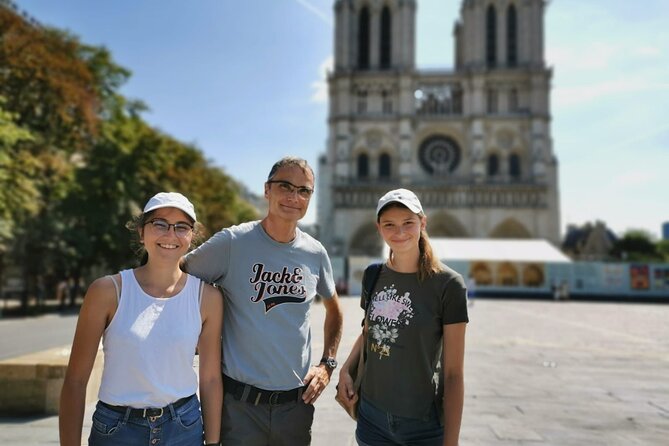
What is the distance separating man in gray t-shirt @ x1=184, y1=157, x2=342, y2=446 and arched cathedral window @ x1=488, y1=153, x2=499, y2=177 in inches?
1843

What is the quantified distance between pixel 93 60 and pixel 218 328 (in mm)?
25924

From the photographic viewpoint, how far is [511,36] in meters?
47.8

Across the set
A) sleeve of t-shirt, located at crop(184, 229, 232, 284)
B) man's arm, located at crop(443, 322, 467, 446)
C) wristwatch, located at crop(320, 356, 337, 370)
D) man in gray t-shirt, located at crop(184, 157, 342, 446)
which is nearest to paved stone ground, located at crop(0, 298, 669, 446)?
Result: wristwatch, located at crop(320, 356, 337, 370)

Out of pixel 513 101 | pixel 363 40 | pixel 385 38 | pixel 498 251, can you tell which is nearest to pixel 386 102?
pixel 385 38

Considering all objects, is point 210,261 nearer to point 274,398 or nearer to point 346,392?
point 274,398

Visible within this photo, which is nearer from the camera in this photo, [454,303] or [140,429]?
[140,429]

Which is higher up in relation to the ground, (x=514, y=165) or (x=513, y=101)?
(x=513, y=101)

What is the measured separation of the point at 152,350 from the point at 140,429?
0.31m

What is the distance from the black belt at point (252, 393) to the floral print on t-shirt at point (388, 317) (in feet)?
1.55

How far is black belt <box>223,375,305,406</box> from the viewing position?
2367 mm

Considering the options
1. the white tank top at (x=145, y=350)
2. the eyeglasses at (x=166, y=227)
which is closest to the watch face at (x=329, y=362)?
the white tank top at (x=145, y=350)

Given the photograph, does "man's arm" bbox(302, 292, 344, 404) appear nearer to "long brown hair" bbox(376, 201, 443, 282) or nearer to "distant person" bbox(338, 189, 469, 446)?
"distant person" bbox(338, 189, 469, 446)

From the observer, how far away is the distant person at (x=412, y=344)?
2.28 m

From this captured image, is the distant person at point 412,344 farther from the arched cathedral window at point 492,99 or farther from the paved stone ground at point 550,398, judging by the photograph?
the arched cathedral window at point 492,99
